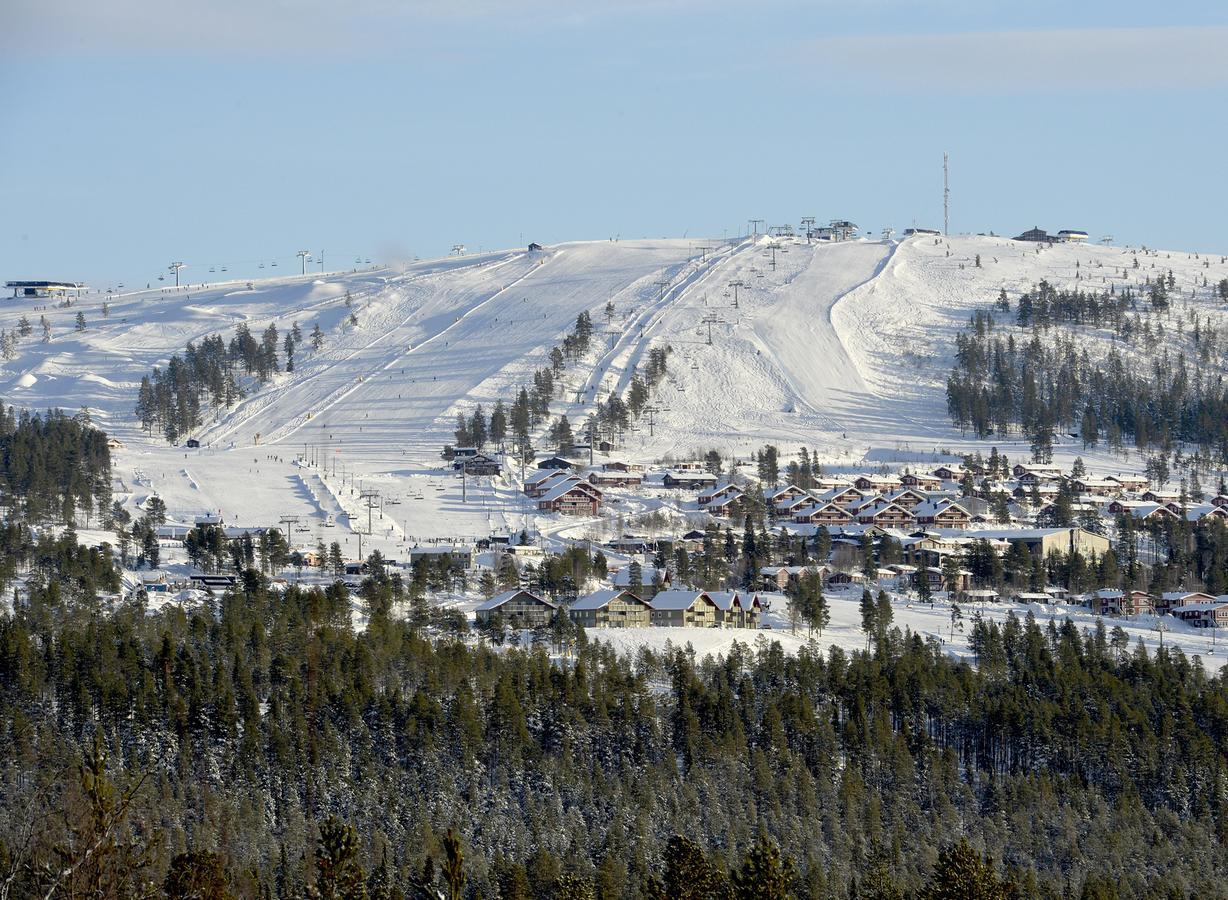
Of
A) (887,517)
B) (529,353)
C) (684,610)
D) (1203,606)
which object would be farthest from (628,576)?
(529,353)

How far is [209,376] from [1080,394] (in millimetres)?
59294

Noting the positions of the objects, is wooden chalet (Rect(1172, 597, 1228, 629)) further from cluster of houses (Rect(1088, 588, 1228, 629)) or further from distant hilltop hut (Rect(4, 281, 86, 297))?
distant hilltop hut (Rect(4, 281, 86, 297))

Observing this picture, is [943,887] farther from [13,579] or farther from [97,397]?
[97,397]

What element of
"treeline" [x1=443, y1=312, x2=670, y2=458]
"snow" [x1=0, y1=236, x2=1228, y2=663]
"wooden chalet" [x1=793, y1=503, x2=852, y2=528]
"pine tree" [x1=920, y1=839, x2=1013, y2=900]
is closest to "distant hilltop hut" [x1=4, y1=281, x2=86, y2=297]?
"snow" [x1=0, y1=236, x2=1228, y2=663]

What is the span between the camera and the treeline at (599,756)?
45469mm

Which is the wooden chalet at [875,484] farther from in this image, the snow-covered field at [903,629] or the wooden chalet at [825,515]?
the snow-covered field at [903,629]

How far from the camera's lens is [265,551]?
244ft

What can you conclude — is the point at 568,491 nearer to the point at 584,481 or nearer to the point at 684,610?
the point at 584,481

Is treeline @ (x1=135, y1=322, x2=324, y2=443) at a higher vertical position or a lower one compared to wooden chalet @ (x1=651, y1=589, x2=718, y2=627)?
higher

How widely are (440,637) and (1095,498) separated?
50018 mm

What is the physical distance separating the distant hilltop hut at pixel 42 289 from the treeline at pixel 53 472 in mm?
81130

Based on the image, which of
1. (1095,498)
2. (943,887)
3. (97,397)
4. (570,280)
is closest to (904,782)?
(943,887)

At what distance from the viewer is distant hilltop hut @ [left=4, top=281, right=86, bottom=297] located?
591 ft

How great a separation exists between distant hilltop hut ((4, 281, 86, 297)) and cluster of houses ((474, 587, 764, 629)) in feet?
405
